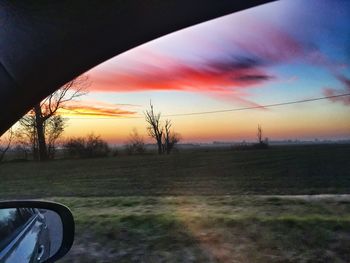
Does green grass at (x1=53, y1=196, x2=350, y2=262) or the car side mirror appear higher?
the car side mirror

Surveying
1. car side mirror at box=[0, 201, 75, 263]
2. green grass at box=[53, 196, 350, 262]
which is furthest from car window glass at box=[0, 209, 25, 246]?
green grass at box=[53, 196, 350, 262]

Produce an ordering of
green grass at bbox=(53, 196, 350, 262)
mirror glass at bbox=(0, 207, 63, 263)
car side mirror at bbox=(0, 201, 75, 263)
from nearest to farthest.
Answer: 1. car side mirror at bbox=(0, 201, 75, 263)
2. mirror glass at bbox=(0, 207, 63, 263)
3. green grass at bbox=(53, 196, 350, 262)

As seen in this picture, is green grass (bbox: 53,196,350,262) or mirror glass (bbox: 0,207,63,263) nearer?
mirror glass (bbox: 0,207,63,263)

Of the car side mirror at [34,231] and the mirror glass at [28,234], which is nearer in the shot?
the car side mirror at [34,231]

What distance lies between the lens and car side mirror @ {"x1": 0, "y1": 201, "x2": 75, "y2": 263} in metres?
1.71

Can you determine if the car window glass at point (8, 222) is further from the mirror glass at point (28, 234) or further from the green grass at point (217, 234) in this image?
the green grass at point (217, 234)

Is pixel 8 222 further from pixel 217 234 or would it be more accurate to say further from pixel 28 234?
pixel 217 234

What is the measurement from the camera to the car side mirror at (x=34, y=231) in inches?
→ 67.4

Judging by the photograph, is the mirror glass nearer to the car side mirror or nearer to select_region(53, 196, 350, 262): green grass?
the car side mirror

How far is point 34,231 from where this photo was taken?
2.37 metres

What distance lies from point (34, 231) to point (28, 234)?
12 cm

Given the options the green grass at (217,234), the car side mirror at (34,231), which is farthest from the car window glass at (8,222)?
the green grass at (217,234)

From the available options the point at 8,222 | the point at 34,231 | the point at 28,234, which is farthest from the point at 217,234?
the point at 8,222

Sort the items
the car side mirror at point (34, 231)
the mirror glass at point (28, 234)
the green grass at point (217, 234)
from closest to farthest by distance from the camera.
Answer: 1. the car side mirror at point (34, 231)
2. the mirror glass at point (28, 234)
3. the green grass at point (217, 234)
